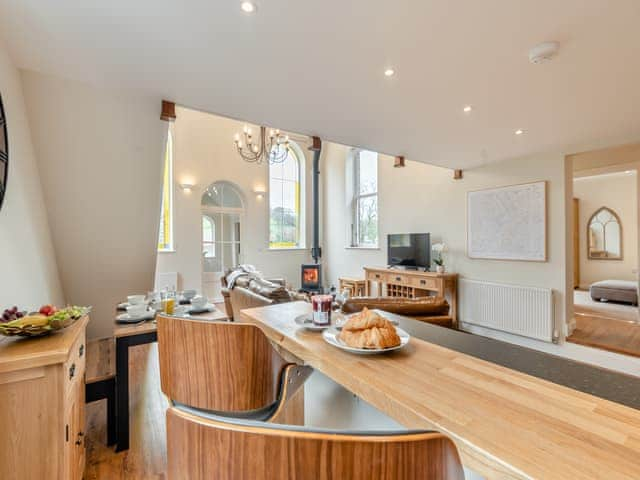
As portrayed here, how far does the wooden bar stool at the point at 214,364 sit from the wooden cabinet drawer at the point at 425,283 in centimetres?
397

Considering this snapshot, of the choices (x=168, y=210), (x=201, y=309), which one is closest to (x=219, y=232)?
(x=168, y=210)

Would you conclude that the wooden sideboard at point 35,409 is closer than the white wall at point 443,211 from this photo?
Yes

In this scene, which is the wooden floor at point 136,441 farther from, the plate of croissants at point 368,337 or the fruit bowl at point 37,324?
the plate of croissants at point 368,337

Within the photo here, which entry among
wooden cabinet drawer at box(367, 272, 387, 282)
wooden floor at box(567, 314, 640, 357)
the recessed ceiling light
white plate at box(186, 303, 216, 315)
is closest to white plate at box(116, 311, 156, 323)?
white plate at box(186, 303, 216, 315)

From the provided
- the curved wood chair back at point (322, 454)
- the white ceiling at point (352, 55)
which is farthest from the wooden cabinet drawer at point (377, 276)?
the curved wood chair back at point (322, 454)

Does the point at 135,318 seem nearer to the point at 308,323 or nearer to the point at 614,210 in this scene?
the point at 308,323

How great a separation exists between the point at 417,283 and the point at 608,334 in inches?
95.6

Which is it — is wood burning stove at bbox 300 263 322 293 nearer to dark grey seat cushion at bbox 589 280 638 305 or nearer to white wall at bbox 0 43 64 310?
white wall at bbox 0 43 64 310

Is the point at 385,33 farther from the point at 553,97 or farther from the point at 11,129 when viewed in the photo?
the point at 11,129

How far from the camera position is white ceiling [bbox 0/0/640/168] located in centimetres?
143

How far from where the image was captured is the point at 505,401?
0.69 metres

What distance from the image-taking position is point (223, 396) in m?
1.06

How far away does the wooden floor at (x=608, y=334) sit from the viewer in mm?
3526

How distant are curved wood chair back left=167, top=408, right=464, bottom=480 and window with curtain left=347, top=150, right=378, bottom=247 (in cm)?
627
